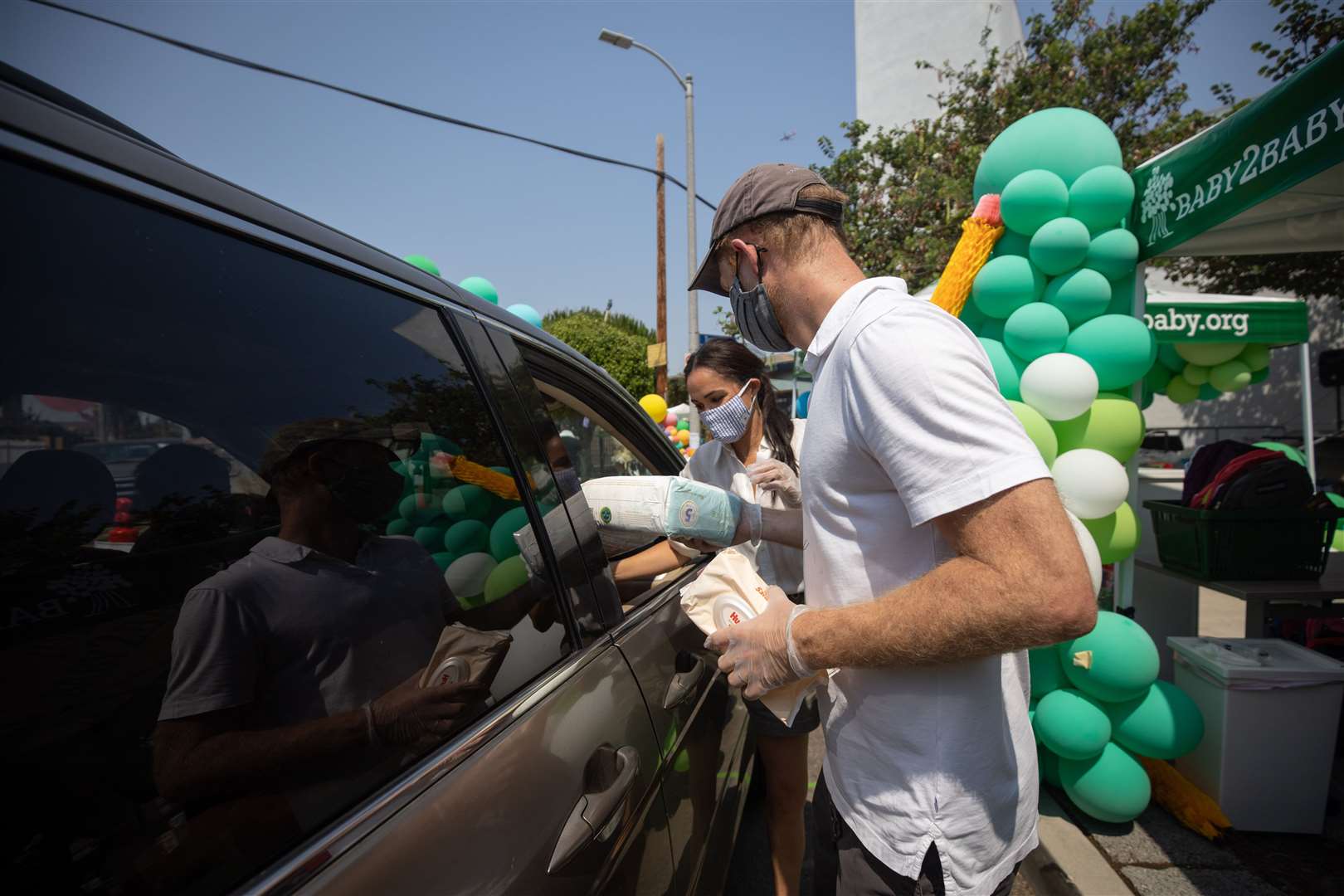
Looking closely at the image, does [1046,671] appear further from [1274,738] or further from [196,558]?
[196,558]

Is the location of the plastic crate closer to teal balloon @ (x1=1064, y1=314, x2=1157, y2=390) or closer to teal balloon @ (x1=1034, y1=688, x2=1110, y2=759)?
teal balloon @ (x1=1064, y1=314, x2=1157, y2=390)

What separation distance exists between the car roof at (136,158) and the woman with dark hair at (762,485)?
3.81 ft

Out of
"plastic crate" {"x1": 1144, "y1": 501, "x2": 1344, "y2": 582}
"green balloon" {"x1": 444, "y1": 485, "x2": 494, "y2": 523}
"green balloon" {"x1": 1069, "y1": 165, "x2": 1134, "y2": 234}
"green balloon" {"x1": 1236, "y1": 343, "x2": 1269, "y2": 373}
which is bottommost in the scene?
"plastic crate" {"x1": 1144, "y1": 501, "x2": 1344, "y2": 582}

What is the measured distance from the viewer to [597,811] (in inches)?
42.2

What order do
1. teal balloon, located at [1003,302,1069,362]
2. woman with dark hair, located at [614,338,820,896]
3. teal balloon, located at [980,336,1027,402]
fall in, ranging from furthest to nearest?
teal balloon, located at [980,336,1027,402]
teal balloon, located at [1003,302,1069,362]
woman with dark hair, located at [614,338,820,896]

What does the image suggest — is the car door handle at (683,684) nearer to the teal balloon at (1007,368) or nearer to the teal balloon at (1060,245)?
the teal balloon at (1007,368)

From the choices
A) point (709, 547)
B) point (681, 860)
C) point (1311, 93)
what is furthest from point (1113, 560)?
point (681, 860)

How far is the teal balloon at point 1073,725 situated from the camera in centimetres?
273

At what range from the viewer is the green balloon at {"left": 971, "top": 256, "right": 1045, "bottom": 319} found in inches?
123

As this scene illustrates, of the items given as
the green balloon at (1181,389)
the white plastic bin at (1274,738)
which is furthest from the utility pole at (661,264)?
the white plastic bin at (1274,738)

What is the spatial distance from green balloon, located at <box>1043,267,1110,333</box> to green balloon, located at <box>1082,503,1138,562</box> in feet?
2.84

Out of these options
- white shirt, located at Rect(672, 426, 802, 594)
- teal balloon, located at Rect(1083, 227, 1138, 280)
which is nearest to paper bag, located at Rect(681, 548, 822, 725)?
white shirt, located at Rect(672, 426, 802, 594)

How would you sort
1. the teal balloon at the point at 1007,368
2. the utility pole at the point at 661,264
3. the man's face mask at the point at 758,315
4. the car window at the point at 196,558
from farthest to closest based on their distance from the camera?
1. the utility pole at the point at 661,264
2. the teal balloon at the point at 1007,368
3. the man's face mask at the point at 758,315
4. the car window at the point at 196,558

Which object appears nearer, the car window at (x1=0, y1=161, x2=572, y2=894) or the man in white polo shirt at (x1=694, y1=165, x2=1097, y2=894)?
the car window at (x1=0, y1=161, x2=572, y2=894)
